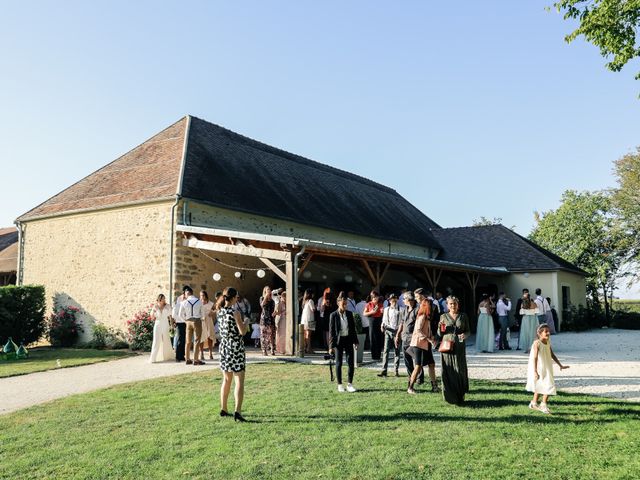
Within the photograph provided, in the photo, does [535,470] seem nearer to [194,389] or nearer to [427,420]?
[427,420]

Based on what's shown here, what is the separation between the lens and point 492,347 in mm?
12680

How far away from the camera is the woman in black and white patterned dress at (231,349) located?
19.9 feet

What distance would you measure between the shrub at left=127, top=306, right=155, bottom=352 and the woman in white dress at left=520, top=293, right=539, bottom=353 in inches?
352

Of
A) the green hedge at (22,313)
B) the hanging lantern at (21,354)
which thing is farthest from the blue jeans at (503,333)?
the green hedge at (22,313)

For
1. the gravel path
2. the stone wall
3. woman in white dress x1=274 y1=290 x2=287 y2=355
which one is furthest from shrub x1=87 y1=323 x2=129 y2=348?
woman in white dress x1=274 y1=290 x2=287 y2=355

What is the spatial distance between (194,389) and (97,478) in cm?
340

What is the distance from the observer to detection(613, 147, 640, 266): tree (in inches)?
1156

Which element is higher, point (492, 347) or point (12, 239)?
point (12, 239)

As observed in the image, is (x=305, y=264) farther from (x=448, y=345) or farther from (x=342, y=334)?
(x=448, y=345)

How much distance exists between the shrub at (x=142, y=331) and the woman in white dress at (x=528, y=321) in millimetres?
8951

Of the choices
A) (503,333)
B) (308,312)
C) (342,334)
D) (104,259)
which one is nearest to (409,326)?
(342,334)

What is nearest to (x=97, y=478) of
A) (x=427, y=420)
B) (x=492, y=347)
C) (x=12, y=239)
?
(x=427, y=420)

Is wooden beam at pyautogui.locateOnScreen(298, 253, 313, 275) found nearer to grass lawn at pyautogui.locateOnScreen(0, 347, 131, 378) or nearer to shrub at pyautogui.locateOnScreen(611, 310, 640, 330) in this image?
grass lawn at pyautogui.locateOnScreen(0, 347, 131, 378)

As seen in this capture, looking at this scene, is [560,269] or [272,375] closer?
[272,375]
